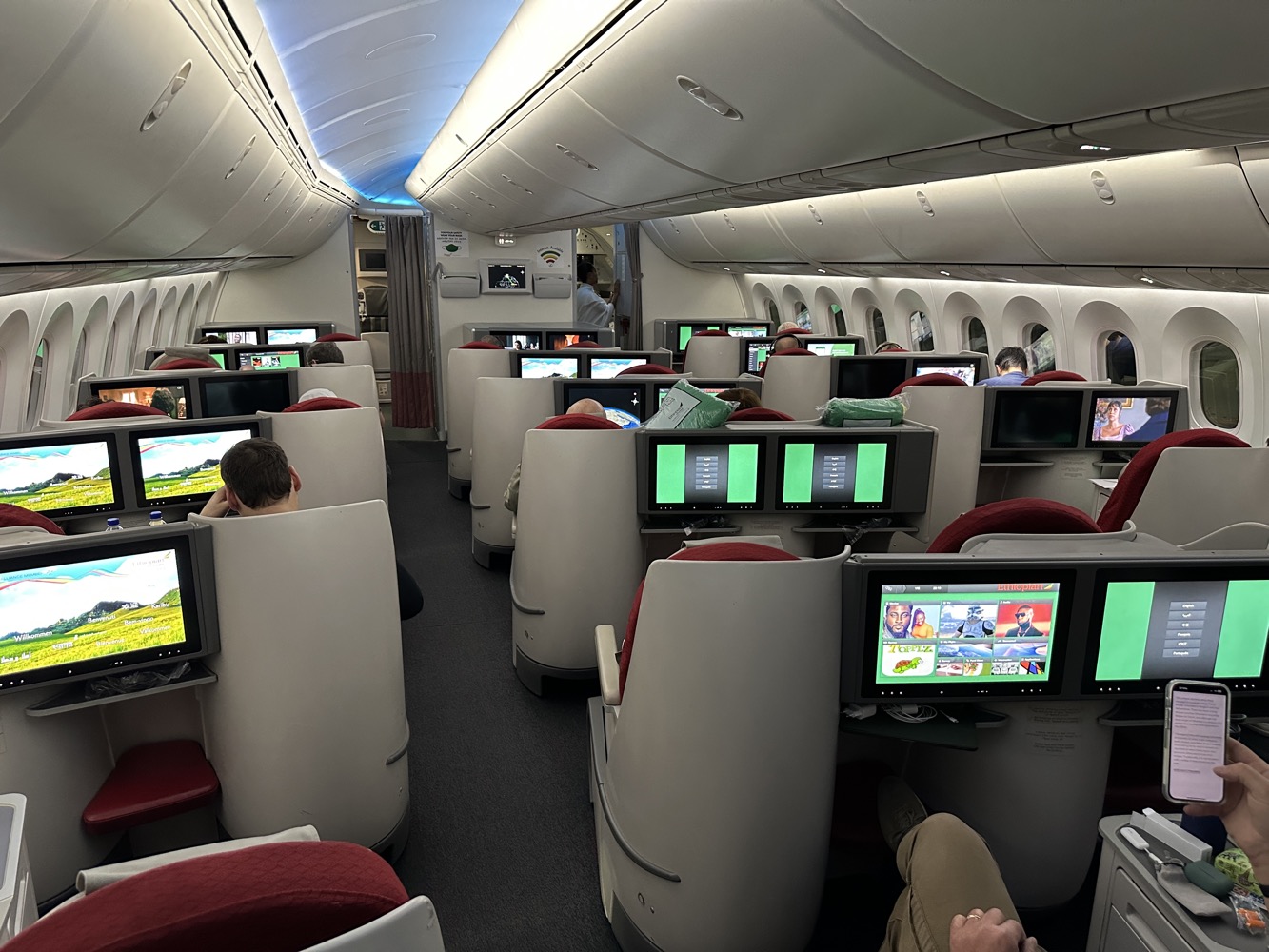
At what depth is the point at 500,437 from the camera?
7336 millimetres

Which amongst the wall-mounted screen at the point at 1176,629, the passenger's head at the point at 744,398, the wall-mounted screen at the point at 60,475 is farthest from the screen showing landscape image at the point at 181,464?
the wall-mounted screen at the point at 1176,629

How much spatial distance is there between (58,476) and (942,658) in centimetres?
431

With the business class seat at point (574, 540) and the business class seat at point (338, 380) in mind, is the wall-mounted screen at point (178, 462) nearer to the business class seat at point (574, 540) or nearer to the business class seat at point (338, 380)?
the business class seat at point (574, 540)

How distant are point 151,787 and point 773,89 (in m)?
3.25

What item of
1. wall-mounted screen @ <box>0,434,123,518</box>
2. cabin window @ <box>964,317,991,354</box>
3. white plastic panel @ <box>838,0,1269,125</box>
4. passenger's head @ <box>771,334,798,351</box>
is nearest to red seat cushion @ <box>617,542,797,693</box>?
white plastic panel @ <box>838,0,1269,125</box>

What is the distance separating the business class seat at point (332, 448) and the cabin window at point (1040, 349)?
25.2 feet

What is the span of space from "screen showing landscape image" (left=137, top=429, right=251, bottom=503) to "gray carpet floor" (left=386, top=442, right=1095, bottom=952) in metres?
1.63

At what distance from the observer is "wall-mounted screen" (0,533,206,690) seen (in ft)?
8.96

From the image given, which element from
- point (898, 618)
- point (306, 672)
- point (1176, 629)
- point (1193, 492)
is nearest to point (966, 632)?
point (898, 618)

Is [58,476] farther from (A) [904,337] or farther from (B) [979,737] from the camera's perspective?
(A) [904,337]

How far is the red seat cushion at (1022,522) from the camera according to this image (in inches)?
126

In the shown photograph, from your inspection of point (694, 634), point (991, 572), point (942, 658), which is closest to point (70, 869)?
point (694, 634)

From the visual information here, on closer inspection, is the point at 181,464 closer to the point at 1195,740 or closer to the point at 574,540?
the point at 574,540

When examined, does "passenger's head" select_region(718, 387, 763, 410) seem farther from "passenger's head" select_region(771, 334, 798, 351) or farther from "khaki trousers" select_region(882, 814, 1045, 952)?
"khaki trousers" select_region(882, 814, 1045, 952)
